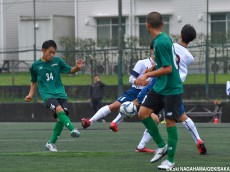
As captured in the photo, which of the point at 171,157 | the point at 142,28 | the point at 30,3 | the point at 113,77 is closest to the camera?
the point at 171,157

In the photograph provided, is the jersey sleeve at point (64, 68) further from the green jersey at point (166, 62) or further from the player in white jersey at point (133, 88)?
the green jersey at point (166, 62)

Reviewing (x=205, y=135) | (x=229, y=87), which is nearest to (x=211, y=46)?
(x=229, y=87)

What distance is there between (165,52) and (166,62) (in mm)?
136

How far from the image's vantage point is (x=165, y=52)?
1055 centimetres

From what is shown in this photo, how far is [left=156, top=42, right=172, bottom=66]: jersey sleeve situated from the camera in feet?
34.5

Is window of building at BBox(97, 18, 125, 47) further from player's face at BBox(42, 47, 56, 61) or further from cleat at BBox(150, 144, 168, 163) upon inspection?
cleat at BBox(150, 144, 168, 163)

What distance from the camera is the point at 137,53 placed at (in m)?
27.6

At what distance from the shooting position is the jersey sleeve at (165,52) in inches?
414

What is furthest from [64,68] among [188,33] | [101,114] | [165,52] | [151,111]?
[165,52]

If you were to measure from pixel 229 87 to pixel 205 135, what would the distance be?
862cm

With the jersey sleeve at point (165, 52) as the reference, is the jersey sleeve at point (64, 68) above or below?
below

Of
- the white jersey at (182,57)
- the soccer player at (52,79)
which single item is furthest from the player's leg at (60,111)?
the white jersey at (182,57)

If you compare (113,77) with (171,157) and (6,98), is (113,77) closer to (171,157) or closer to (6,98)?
(6,98)

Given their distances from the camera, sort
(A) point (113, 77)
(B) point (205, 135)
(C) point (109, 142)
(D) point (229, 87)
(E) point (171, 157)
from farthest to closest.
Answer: (A) point (113, 77) < (D) point (229, 87) < (B) point (205, 135) < (C) point (109, 142) < (E) point (171, 157)
